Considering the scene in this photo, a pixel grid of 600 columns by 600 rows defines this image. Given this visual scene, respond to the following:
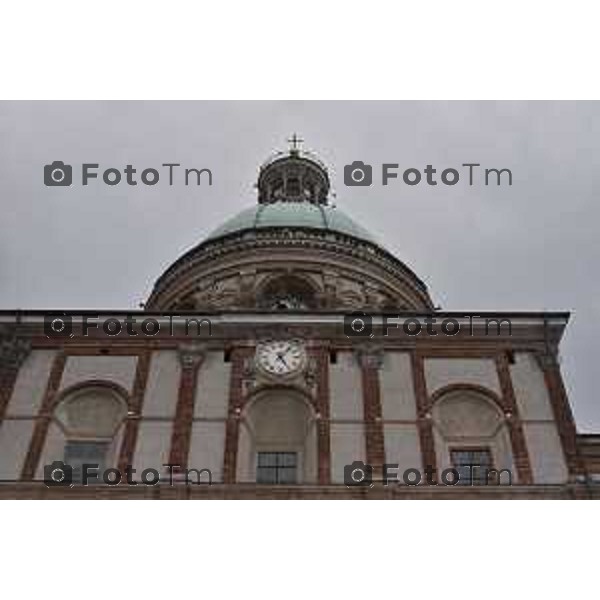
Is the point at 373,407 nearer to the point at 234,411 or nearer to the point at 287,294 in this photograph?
the point at 234,411

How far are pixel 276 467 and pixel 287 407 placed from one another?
1376mm

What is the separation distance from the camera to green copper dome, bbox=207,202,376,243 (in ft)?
114

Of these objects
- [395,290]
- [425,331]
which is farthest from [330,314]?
[395,290]

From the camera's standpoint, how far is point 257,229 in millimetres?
34094

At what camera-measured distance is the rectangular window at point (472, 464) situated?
2230 centimetres

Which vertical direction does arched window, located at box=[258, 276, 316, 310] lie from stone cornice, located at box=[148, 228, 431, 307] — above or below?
below

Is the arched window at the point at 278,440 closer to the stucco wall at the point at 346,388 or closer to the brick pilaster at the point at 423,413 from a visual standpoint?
the stucco wall at the point at 346,388

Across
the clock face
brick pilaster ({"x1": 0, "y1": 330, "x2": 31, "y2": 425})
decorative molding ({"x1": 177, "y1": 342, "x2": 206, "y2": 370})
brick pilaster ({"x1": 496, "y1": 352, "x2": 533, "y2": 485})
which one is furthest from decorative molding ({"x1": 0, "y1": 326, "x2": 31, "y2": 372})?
brick pilaster ({"x1": 496, "y1": 352, "x2": 533, "y2": 485})

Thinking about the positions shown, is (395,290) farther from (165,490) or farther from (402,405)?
(165,490)
